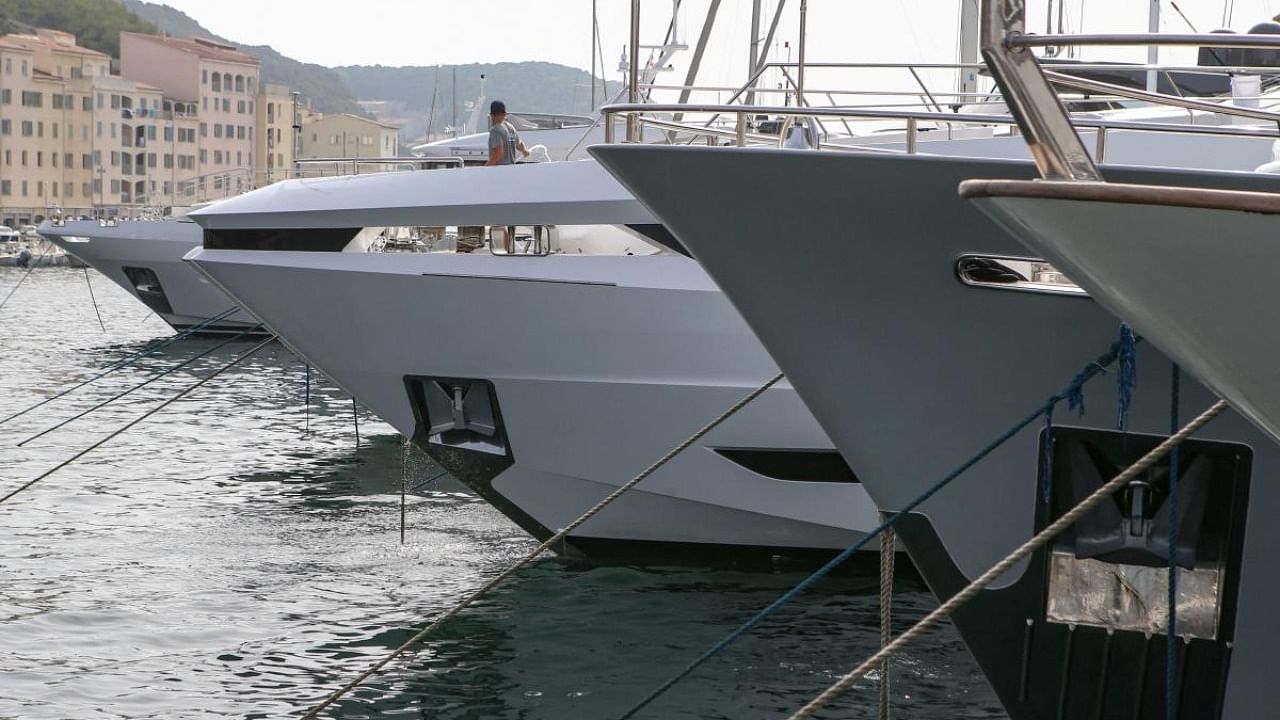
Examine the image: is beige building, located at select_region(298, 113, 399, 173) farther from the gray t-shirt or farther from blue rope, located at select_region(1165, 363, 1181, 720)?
blue rope, located at select_region(1165, 363, 1181, 720)

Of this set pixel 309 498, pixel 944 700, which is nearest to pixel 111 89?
pixel 309 498

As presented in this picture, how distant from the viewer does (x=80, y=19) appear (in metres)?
140

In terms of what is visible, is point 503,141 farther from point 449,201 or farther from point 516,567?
point 516,567

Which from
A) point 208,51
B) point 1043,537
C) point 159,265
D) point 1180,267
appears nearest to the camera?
point 1180,267

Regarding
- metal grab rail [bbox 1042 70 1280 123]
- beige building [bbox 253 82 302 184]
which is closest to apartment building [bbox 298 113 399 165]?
beige building [bbox 253 82 302 184]

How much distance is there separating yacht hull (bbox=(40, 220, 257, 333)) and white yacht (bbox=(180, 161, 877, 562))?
72.0 ft

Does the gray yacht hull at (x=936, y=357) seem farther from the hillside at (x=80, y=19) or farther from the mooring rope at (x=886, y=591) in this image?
the hillside at (x=80, y=19)

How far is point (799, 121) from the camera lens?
→ 8438 mm

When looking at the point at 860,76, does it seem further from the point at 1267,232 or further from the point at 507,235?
the point at 1267,232

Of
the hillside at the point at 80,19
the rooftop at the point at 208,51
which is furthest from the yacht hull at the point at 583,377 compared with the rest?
the hillside at the point at 80,19

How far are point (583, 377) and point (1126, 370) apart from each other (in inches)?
162

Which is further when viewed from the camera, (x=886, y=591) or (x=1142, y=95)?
(x=886, y=591)

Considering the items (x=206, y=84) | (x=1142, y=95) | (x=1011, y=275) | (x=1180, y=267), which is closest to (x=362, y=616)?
(x=1011, y=275)

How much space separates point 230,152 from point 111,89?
10885 millimetres
